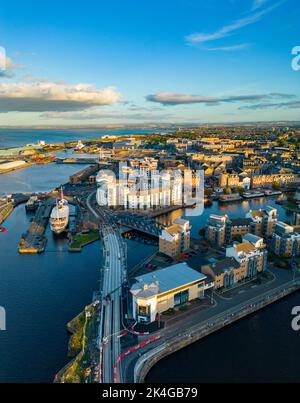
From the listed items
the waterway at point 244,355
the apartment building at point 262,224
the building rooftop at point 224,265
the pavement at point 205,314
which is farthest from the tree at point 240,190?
the waterway at point 244,355

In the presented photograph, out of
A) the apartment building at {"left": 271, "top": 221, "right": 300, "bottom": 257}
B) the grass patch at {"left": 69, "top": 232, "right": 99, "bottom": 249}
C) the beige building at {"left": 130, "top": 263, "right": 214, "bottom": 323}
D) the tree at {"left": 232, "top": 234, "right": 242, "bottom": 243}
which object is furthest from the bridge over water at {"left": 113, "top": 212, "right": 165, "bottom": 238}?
the beige building at {"left": 130, "top": 263, "right": 214, "bottom": 323}

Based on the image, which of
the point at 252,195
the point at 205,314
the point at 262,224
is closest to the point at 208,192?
the point at 252,195

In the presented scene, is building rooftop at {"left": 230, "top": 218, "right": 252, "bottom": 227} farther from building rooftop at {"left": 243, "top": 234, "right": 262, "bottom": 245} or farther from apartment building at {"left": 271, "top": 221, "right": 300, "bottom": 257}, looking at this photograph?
building rooftop at {"left": 243, "top": 234, "right": 262, "bottom": 245}

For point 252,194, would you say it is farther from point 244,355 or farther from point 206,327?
point 244,355

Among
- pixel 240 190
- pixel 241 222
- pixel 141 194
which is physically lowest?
pixel 240 190

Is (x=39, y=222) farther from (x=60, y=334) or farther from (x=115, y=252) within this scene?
(x=60, y=334)
